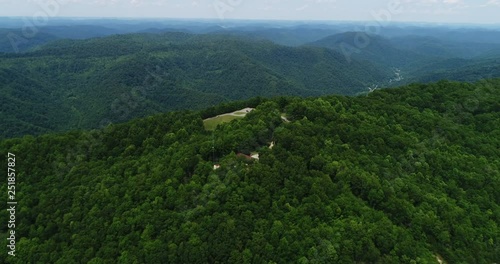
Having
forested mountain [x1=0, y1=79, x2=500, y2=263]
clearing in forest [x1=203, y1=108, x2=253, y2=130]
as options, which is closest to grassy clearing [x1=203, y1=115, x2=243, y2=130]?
clearing in forest [x1=203, y1=108, x2=253, y2=130]

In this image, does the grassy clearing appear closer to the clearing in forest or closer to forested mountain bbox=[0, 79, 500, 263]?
the clearing in forest

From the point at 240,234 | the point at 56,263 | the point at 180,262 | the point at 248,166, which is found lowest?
the point at 56,263

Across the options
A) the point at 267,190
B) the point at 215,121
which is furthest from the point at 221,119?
the point at 267,190

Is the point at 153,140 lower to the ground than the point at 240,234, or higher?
higher

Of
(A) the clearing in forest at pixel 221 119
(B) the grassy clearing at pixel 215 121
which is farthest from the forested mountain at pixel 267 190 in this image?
(B) the grassy clearing at pixel 215 121

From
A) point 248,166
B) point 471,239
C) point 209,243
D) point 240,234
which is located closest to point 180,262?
point 209,243

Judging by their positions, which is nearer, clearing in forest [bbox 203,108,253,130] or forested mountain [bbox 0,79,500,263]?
forested mountain [bbox 0,79,500,263]

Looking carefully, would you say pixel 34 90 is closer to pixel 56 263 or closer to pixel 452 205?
pixel 56 263
